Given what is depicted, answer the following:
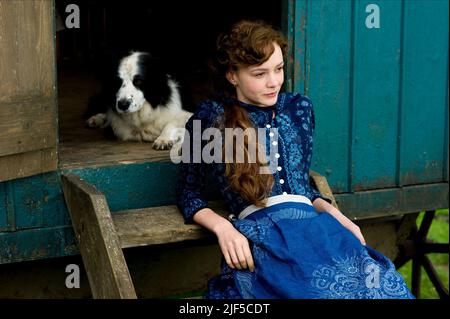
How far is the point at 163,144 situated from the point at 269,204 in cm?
114

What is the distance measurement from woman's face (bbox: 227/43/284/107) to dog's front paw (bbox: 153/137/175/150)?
3.30 feet

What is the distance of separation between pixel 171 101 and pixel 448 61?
1.52m

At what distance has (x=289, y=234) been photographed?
276 centimetres

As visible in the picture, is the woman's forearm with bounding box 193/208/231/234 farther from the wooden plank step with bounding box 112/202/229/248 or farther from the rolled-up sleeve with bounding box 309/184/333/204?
the rolled-up sleeve with bounding box 309/184/333/204

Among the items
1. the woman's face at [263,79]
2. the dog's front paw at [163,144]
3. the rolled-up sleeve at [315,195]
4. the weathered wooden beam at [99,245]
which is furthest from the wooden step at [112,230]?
the dog's front paw at [163,144]

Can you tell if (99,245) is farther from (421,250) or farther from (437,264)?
(437,264)

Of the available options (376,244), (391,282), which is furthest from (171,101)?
(391,282)

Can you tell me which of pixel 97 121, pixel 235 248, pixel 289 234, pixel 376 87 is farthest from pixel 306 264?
pixel 97 121

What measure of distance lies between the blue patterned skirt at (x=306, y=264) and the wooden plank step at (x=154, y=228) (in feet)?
0.75

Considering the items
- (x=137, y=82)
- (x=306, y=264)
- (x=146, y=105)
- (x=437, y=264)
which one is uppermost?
(x=137, y=82)

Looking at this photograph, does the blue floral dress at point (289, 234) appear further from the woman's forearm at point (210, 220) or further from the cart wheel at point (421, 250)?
the cart wheel at point (421, 250)

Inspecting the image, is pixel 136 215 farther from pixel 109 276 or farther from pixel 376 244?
pixel 376 244

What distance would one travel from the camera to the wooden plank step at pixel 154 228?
2.97 m
